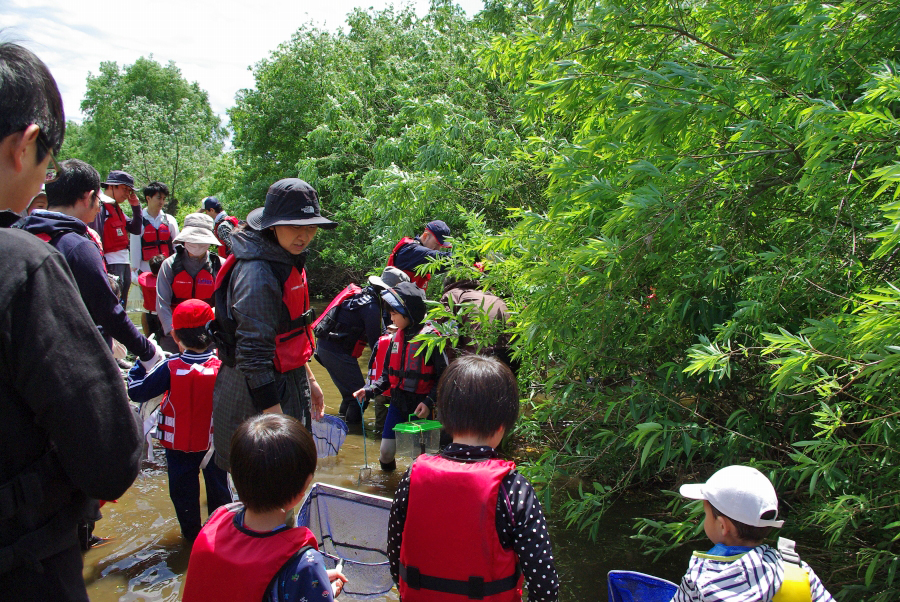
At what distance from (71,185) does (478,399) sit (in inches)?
129

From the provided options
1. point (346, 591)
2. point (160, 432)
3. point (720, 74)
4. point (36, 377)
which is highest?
point (720, 74)

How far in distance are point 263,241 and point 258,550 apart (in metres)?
1.87

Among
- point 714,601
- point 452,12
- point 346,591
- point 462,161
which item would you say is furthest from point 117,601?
point 452,12

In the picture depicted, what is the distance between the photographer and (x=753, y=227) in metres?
3.50

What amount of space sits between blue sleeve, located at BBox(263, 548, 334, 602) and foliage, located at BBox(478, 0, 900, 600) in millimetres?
1566

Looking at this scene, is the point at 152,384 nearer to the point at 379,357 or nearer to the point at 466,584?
the point at 379,357

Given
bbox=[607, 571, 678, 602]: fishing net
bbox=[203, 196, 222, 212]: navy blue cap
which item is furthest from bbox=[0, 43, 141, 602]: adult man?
bbox=[203, 196, 222, 212]: navy blue cap

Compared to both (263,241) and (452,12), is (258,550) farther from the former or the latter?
(452,12)

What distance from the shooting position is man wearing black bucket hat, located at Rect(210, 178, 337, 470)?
338 cm

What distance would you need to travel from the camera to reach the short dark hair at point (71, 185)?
4086mm

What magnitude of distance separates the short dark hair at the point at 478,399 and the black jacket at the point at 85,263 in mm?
2265

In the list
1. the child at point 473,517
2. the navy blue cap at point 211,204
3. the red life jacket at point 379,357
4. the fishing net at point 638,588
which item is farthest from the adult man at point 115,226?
the fishing net at point 638,588

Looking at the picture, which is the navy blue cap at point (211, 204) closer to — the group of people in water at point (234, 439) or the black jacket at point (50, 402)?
the group of people in water at point (234, 439)

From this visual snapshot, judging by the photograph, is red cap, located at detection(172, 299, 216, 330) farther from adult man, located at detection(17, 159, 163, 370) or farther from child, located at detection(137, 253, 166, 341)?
child, located at detection(137, 253, 166, 341)
